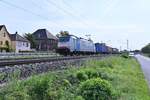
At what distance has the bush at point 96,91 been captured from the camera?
435 inches

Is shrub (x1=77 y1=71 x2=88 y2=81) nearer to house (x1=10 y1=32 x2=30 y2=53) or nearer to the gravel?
the gravel

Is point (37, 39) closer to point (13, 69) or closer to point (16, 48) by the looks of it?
point (16, 48)

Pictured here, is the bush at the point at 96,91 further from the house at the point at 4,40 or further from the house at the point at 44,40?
the house at the point at 44,40

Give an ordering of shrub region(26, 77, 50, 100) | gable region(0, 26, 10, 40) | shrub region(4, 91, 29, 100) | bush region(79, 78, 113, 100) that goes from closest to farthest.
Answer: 1. shrub region(4, 91, 29, 100)
2. shrub region(26, 77, 50, 100)
3. bush region(79, 78, 113, 100)
4. gable region(0, 26, 10, 40)

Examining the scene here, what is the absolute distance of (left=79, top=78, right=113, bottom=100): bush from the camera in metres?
11.0

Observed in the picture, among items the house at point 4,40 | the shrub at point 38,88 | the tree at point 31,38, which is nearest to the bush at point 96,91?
the shrub at point 38,88

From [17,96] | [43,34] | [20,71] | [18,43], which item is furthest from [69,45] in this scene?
[43,34]

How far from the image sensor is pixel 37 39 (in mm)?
125688

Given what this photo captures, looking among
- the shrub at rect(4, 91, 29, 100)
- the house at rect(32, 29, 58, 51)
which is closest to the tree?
the house at rect(32, 29, 58, 51)

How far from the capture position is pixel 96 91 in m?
11.2

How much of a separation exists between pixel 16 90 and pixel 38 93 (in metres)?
1.14

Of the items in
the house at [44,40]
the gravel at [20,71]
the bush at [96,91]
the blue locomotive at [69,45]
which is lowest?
the bush at [96,91]

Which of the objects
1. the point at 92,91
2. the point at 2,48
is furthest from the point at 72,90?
the point at 2,48

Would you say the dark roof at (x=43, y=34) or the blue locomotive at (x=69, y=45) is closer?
the blue locomotive at (x=69, y=45)
